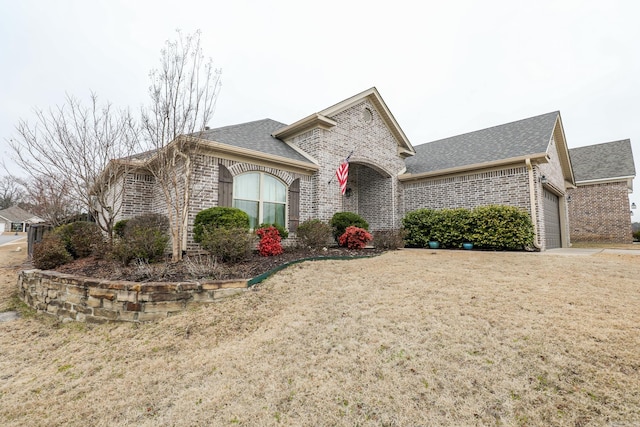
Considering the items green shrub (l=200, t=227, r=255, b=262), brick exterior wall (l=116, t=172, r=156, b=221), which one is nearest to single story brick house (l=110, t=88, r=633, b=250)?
brick exterior wall (l=116, t=172, r=156, b=221)

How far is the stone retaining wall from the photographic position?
414 cm

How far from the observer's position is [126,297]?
4176mm

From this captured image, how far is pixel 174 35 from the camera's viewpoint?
6.40 meters

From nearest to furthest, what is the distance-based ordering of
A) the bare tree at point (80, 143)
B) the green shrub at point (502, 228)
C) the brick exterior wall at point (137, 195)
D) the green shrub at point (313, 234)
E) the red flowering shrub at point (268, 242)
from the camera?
the red flowering shrub at point (268, 242) → the bare tree at point (80, 143) → the green shrub at point (313, 234) → the green shrub at point (502, 228) → the brick exterior wall at point (137, 195)

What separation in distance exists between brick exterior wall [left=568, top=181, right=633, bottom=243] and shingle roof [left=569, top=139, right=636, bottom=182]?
1.87 ft

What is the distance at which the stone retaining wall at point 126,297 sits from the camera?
4.14 meters

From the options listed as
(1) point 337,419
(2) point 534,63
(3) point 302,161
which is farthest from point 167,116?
(2) point 534,63

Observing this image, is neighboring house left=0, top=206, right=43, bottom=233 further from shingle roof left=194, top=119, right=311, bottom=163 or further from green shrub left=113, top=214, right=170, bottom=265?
green shrub left=113, top=214, right=170, bottom=265

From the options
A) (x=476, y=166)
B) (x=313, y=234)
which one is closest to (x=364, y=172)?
(x=476, y=166)

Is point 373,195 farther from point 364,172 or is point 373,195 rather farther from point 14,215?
point 14,215

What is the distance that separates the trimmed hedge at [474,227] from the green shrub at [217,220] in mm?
6503

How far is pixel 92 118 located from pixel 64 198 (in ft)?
17.5

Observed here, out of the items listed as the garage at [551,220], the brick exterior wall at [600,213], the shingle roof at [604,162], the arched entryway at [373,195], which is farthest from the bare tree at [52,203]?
the shingle roof at [604,162]

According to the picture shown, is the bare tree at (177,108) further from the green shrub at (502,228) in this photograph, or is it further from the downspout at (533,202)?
the downspout at (533,202)
